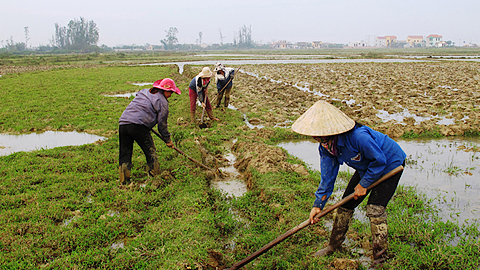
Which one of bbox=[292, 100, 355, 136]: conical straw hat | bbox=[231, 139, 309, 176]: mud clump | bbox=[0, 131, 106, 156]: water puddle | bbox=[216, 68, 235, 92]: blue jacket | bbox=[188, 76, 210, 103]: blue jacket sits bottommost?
bbox=[231, 139, 309, 176]: mud clump

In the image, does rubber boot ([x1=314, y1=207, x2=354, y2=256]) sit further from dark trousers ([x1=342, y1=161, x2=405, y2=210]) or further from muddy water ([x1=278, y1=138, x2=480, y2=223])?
muddy water ([x1=278, y1=138, x2=480, y2=223])

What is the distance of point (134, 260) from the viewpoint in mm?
3438

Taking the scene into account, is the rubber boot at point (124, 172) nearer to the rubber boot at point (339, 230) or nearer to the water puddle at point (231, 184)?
the water puddle at point (231, 184)

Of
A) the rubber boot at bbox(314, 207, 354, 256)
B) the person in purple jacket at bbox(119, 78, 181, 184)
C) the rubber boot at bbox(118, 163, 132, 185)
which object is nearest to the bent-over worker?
the person in purple jacket at bbox(119, 78, 181, 184)

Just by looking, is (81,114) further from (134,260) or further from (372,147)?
(372,147)

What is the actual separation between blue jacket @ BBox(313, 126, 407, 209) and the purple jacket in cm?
289

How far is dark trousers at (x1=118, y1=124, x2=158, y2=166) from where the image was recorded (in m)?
5.02

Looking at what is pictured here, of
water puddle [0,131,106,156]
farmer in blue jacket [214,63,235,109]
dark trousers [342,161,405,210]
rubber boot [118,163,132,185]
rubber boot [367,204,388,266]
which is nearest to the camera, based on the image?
dark trousers [342,161,405,210]

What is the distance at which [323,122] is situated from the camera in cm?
298

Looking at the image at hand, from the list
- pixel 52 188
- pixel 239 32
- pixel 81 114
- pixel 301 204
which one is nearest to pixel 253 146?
pixel 301 204

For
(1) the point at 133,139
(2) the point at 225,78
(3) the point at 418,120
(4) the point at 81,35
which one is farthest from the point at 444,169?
(4) the point at 81,35

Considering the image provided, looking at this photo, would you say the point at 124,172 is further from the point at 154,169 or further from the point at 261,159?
the point at 261,159

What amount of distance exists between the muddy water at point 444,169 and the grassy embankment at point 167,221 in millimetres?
389

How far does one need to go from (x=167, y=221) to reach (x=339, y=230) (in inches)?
87.1
